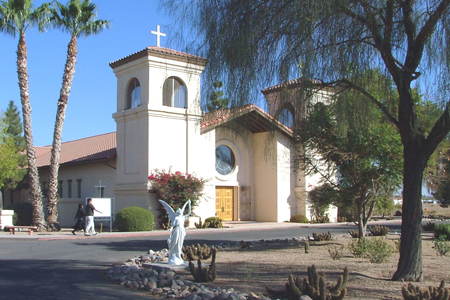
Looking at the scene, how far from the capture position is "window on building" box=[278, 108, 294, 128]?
970 centimetres

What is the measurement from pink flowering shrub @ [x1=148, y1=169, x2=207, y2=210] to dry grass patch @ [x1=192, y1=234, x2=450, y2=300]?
1064 centimetres

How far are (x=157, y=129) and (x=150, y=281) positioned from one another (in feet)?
58.7

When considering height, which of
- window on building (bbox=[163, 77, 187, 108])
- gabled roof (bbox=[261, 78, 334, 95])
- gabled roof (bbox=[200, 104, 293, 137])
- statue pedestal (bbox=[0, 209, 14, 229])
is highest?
window on building (bbox=[163, 77, 187, 108])

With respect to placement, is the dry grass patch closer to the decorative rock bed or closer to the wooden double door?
the decorative rock bed

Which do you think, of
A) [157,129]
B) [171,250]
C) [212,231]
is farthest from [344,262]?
[157,129]

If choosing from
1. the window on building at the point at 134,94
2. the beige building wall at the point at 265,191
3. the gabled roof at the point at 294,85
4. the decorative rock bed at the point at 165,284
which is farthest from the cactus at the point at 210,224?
the gabled roof at the point at 294,85

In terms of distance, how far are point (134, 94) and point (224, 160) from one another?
7.52 meters

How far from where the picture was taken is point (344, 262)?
12461 mm

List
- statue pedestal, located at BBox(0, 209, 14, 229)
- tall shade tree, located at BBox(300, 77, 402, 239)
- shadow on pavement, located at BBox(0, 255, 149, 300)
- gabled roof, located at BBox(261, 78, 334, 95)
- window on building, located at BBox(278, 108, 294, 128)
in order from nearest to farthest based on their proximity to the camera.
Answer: shadow on pavement, located at BBox(0, 255, 149, 300), gabled roof, located at BBox(261, 78, 334, 95), window on building, located at BBox(278, 108, 294, 128), tall shade tree, located at BBox(300, 77, 402, 239), statue pedestal, located at BBox(0, 209, 14, 229)

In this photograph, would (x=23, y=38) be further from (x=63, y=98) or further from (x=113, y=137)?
(x=113, y=137)

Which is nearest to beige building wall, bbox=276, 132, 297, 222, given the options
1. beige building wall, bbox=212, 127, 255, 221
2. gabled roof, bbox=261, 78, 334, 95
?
beige building wall, bbox=212, 127, 255, 221

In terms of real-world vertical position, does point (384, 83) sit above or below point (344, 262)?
above

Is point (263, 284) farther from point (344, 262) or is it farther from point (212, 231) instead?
point (212, 231)

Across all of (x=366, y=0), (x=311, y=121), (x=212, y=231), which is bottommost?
(x=212, y=231)
